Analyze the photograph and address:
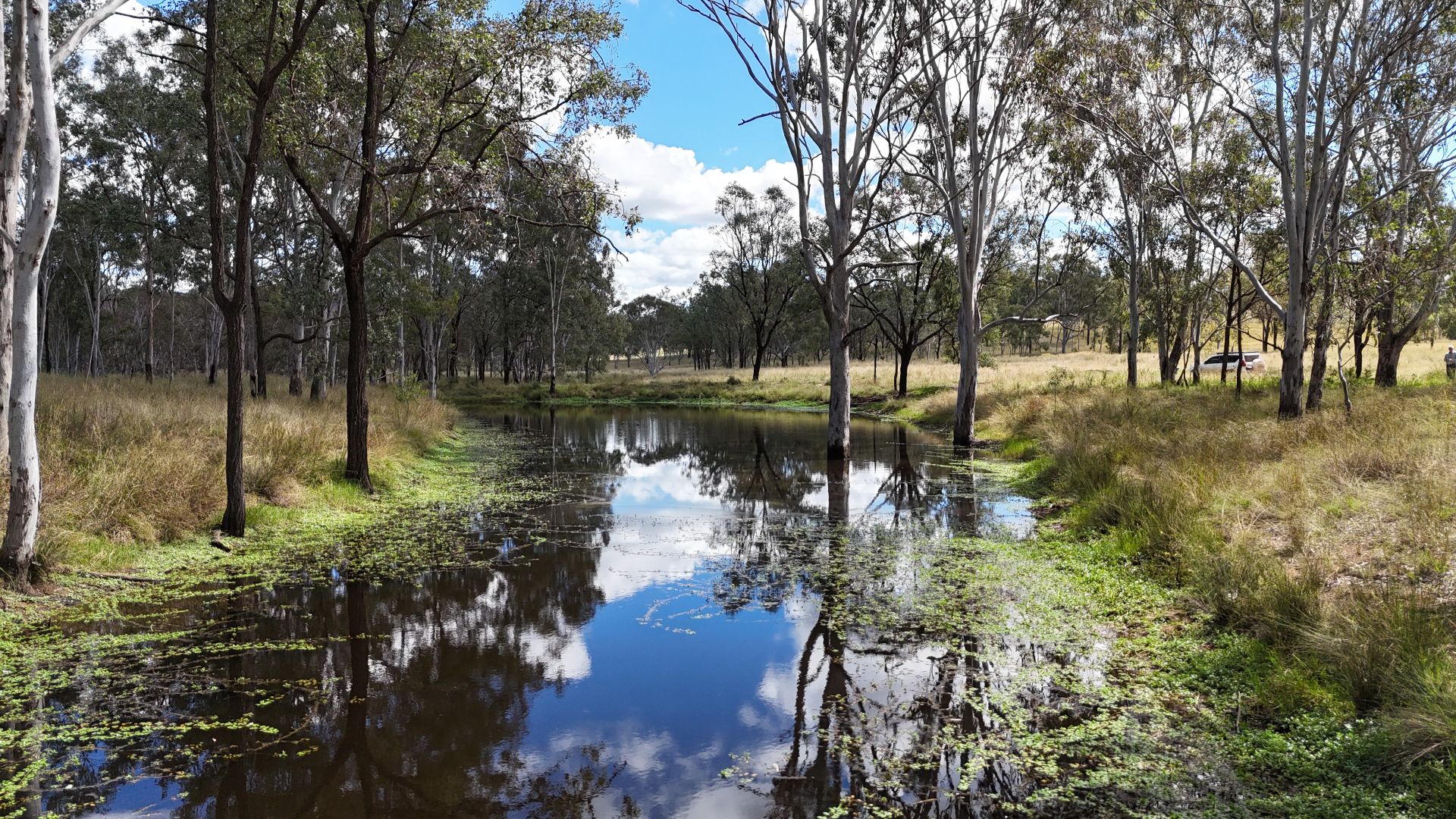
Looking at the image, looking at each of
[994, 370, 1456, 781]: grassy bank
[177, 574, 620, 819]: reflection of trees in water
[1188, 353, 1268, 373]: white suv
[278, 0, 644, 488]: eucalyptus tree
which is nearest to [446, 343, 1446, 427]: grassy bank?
[1188, 353, 1268, 373]: white suv

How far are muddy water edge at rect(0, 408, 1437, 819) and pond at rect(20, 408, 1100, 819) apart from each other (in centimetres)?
2

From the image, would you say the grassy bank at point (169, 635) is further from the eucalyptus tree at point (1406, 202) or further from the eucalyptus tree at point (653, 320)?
the eucalyptus tree at point (653, 320)

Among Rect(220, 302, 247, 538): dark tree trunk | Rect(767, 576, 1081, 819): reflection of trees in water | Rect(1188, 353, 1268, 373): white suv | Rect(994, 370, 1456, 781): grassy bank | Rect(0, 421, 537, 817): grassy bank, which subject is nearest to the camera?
Rect(767, 576, 1081, 819): reflection of trees in water

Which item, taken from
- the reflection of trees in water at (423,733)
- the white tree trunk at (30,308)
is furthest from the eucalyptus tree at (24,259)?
the reflection of trees in water at (423,733)

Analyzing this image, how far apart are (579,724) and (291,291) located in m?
22.4

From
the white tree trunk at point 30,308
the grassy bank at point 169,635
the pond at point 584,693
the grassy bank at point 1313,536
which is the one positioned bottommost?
the pond at point 584,693

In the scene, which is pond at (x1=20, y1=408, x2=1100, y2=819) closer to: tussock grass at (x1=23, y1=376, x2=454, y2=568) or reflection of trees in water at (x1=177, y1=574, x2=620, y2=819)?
reflection of trees in water at (x1=177, y1=574, x2=620, y2=819)

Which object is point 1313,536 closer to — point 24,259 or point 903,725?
point 903,725

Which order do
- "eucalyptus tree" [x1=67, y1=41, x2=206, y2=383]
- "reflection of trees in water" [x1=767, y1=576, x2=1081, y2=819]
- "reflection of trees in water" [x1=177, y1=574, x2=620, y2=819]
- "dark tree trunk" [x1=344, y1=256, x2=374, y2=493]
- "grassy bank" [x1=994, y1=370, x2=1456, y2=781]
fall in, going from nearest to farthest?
"reflection of trees in water" [x1=177, y1=574, x2=620, y2=819] < "reflection of trees in water" [x1=767, y1=576, x2=1081, y2=819] < "grassy bank" [x1=994, y1=370, x2=1456, y2=781] < "dark tree trunk" [x1=344, y1=256, x2=374, y2=493] < "eucalyptus tree" [x1=67, y1=41, x2=206, y2=383]

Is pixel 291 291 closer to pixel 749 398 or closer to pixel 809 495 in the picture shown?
pixel 809 495

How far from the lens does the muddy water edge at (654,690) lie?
3.95 metres

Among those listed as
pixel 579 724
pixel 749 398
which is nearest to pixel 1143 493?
pixel 579 724

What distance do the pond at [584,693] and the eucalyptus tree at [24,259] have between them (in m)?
1.48

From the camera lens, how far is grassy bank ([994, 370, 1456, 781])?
4.43 metres
